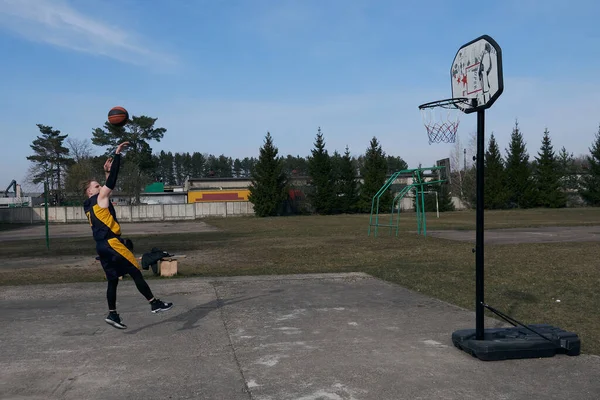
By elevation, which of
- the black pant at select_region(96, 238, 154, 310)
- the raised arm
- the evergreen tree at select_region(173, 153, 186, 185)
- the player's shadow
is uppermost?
the evergreen tree at select_region(173, 153, 186, 185)

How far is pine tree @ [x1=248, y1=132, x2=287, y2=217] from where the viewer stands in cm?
5925

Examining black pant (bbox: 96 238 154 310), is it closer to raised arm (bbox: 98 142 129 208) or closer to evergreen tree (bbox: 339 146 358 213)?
raised arm (bbox: 98 142 129 208)

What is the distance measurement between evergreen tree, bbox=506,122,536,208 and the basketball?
62942 mm

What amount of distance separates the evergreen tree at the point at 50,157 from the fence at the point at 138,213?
1342 centimetres

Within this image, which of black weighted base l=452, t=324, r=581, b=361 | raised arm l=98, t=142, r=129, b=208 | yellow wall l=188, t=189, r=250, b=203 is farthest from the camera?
yellow wall l=188, t=189, r=250, b=203

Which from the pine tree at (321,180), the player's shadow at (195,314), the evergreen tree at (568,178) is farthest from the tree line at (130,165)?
the player's shadow at (195,314)

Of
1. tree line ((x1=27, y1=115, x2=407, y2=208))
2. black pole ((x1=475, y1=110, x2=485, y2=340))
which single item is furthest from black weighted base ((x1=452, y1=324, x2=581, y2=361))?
tree line ((x1=27, y1=115, x2=407, y2=208))

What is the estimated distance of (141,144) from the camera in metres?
76.4

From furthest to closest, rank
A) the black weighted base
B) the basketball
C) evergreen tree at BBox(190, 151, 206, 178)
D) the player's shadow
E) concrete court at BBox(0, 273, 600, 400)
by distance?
evergreen tree at BBox(190, 151, 206, 178), the basketball, the player's shadow, the black weighted base, concrete court at BBox(0, 273, 600, 400)

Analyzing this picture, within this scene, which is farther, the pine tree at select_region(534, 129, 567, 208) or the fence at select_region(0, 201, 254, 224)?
the pine tree at select_region(534, 129, 567, 208)

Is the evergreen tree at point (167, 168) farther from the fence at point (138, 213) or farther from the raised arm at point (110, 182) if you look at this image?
the raised arm at point (110, 182)

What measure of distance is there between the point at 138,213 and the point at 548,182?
4701 cm

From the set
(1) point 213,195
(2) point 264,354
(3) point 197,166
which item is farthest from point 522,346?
(3) point 197,166

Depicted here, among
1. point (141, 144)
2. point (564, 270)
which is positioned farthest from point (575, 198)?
point (564, 270)
